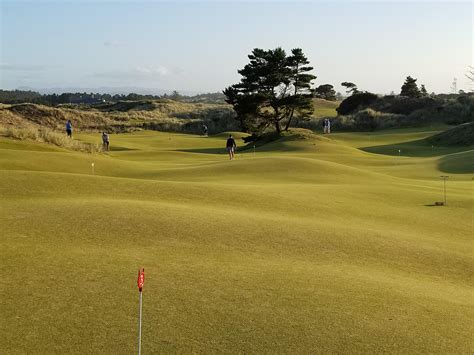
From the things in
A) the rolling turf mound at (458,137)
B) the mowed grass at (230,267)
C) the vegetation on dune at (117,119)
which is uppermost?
the vegetation on dune at (117,119)

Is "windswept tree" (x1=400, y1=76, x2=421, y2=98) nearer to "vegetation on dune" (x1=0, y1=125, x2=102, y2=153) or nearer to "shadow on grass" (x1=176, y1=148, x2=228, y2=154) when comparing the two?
"shadow on grass" (x1=176, y1=148, x2=228, y2=154)

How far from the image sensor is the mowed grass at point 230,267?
7.20 metres

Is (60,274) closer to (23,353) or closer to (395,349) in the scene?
(23,353)

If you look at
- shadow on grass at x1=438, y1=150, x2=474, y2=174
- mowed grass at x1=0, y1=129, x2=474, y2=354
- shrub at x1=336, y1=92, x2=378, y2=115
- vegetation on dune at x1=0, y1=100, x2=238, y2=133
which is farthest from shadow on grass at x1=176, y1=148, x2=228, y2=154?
shrub at x1=336, y1=92, x2=378, y2=115

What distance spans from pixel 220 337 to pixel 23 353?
94.1 inches

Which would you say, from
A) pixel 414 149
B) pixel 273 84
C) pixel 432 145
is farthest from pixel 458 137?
pixel 273 84

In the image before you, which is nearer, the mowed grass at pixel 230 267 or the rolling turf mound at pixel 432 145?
the mowed grass at pixel 230 267

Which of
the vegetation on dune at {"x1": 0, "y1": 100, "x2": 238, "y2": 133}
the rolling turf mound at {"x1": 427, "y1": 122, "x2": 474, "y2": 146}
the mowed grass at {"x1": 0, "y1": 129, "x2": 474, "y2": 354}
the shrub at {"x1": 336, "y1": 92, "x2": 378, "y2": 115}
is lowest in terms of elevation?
the mowed grass at {"x1": 0, "y1": 129, "x2": 474, "y2": 354}

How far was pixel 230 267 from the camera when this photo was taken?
10109mm

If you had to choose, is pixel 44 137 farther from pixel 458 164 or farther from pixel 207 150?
pixel 458 164

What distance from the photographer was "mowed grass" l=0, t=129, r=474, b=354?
7195mm

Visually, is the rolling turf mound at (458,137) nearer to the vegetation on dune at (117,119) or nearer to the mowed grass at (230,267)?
the mowed grass at (230,267)

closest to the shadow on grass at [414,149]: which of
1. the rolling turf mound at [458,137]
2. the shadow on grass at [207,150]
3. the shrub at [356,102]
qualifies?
the rolling turf mound at [458,137]

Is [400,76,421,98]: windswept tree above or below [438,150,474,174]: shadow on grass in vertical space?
above
